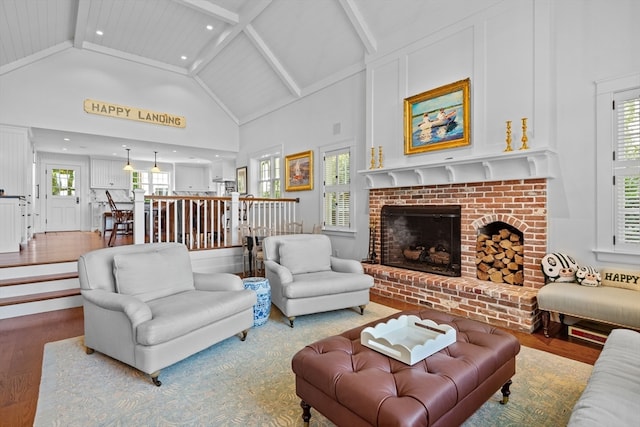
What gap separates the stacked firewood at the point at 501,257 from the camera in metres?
3.63

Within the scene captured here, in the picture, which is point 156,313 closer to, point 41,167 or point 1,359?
point 1,359

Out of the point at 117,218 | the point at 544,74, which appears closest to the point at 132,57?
the point at 117,218

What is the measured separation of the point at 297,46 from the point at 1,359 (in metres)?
5.70

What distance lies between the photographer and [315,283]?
343 centimetres

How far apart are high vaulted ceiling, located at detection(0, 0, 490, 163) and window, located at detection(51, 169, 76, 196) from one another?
16.1 feet

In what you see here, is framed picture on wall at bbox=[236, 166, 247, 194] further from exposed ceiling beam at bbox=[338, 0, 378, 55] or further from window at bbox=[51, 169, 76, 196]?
window at bbox=[51, 169, 76, 196]

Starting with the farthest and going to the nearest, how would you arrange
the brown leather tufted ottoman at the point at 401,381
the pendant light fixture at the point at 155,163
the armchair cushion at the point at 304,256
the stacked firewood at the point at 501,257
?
the pendant light fixture at the point at 155,163 < the armchair cushion at the point at 304,256 < the stacked firewood at the point at 501,257 < the brown leather tufted ottoman at the point at 401,381

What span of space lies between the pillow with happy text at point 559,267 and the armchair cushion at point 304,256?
233 centimetres

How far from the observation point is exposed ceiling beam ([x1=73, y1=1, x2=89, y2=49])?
522 cm

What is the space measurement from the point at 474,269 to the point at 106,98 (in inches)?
308

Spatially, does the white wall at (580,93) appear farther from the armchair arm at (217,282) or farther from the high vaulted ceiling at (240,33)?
the armchair arm at (217,282)

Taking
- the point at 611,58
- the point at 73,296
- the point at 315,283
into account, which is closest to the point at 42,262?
the point at 73,296

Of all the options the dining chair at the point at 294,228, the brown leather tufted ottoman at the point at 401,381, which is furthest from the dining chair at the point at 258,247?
the brown leather tufted ottoman at the point at 401,381

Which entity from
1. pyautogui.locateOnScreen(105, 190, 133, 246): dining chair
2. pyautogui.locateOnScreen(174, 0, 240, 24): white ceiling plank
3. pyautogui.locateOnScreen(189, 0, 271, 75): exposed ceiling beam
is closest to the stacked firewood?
pyautogui.locateOnScreen(189, 0, 271, 75): exposed ceiling beam
